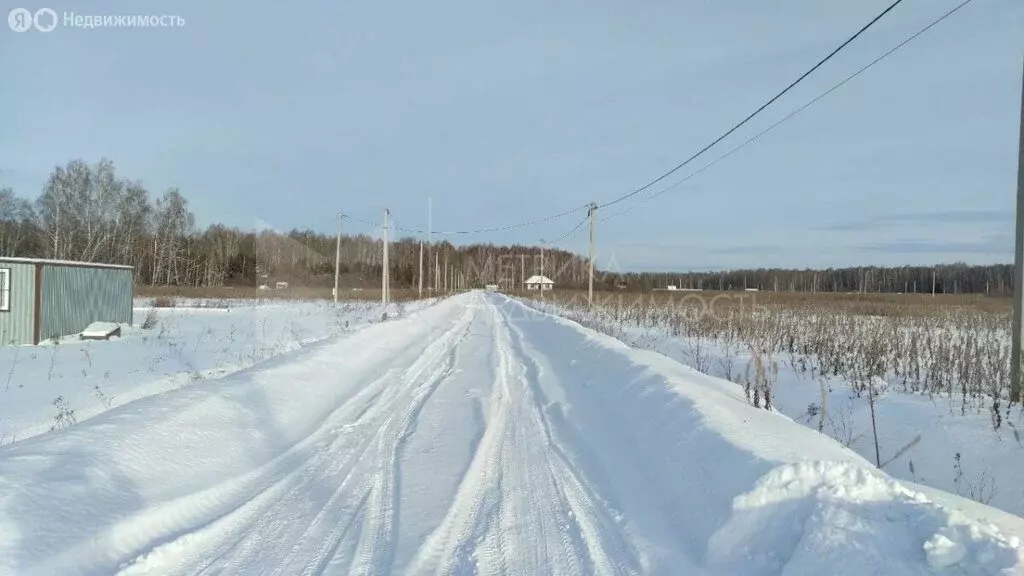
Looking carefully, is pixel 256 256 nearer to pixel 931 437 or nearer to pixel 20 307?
pixel 20 307

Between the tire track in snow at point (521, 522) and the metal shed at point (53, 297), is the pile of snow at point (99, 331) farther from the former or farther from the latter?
the tire track in snow at point (521, 522)

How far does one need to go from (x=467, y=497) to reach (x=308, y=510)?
120 cm

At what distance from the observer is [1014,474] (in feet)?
19.2

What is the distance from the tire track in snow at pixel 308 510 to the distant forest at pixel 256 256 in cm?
1125

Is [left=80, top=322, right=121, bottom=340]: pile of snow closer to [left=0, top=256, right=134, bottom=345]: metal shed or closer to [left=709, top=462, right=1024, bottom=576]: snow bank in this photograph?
[left=0, top=256, right=134, bottom=345]: metal shed

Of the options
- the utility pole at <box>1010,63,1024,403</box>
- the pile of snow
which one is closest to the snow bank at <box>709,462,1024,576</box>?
the utility pole at <box>1010,63,1024,403</box>

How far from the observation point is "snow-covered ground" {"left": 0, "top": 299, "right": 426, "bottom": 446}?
8953 mm

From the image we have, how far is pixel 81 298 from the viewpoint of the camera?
20.8 meters

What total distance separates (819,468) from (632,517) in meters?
1.33

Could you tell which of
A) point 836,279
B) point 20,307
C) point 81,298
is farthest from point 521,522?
point 836,279

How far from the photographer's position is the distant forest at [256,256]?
160 feet

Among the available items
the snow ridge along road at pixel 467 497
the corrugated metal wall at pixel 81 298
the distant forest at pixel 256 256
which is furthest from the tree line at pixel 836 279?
the snow ridge along road at pixel 467 497

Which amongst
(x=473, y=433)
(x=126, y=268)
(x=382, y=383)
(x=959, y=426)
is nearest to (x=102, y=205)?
(x=126, y=268)

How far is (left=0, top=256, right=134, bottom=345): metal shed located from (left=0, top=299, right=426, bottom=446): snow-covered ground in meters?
0.77
